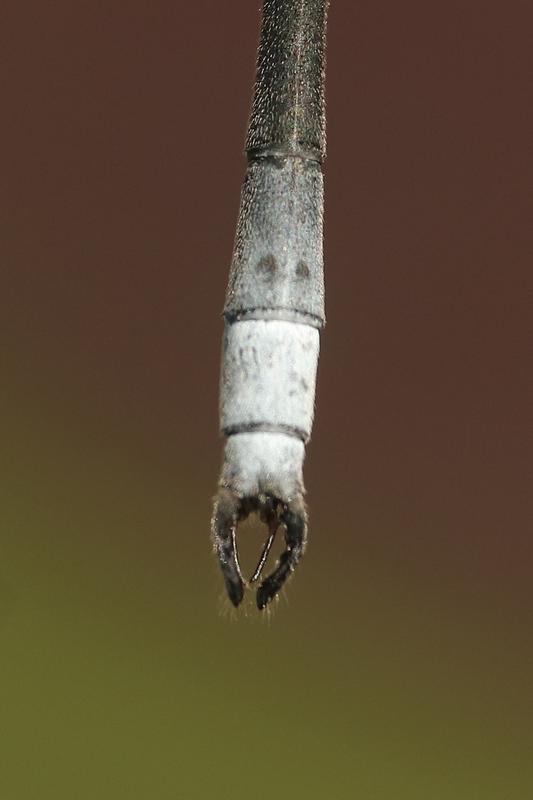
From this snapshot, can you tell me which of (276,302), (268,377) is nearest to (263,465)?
(268,377)

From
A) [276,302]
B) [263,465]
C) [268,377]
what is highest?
[276,302]

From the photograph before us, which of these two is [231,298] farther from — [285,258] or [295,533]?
[295,533]

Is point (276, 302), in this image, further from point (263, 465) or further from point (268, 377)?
point (263, 465)

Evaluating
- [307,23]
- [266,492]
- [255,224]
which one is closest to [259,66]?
[307,23]

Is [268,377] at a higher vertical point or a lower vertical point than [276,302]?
lower

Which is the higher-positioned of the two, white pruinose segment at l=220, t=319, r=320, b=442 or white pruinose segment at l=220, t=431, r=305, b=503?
white pruinose segment at l=220, t=319, r=320, b=442

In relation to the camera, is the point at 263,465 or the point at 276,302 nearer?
the point at 263,465
